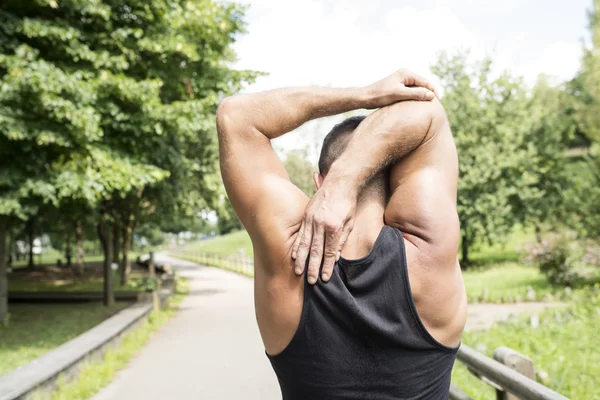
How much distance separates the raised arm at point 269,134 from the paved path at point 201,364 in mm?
5703

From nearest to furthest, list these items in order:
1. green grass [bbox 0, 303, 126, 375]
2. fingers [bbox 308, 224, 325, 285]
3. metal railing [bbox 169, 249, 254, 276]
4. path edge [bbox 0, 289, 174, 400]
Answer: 1. fingers [bbox 308, 224, 325, 285]
2. path edge [bbox 0, 289, 174, 400]
3. green grass [bbox 0, 303, 126, 375]
4. metal railing [bbox 169, 249, 254, 276]

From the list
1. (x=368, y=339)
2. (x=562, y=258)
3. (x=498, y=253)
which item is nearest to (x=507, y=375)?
(x=368, y=339)

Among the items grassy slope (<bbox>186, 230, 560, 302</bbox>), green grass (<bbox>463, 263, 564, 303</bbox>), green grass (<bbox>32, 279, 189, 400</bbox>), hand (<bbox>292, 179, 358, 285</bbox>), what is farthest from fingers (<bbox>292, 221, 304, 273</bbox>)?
grassy slope (<bbox>186, 230, 560, 302</bbox>)

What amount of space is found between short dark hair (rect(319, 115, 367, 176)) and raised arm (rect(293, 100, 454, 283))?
5.0 inches

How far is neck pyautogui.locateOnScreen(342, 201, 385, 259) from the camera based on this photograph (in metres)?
1.55

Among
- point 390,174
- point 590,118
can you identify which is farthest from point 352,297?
point 590,118

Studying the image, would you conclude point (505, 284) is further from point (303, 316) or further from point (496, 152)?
point (303, 316)

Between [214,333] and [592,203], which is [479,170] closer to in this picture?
[592,203]

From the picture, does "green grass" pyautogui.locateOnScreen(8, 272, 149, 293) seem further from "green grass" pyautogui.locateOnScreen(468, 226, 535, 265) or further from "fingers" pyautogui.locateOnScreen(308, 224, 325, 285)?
"fingers" pyautogui.locateOnScreen(308, 224, 325, 285)

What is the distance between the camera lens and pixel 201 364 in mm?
8727

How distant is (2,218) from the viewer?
10.5m

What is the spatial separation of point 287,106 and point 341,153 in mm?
209

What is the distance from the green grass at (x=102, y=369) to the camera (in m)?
6.46

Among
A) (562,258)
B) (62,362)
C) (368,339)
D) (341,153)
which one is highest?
(341,153)
